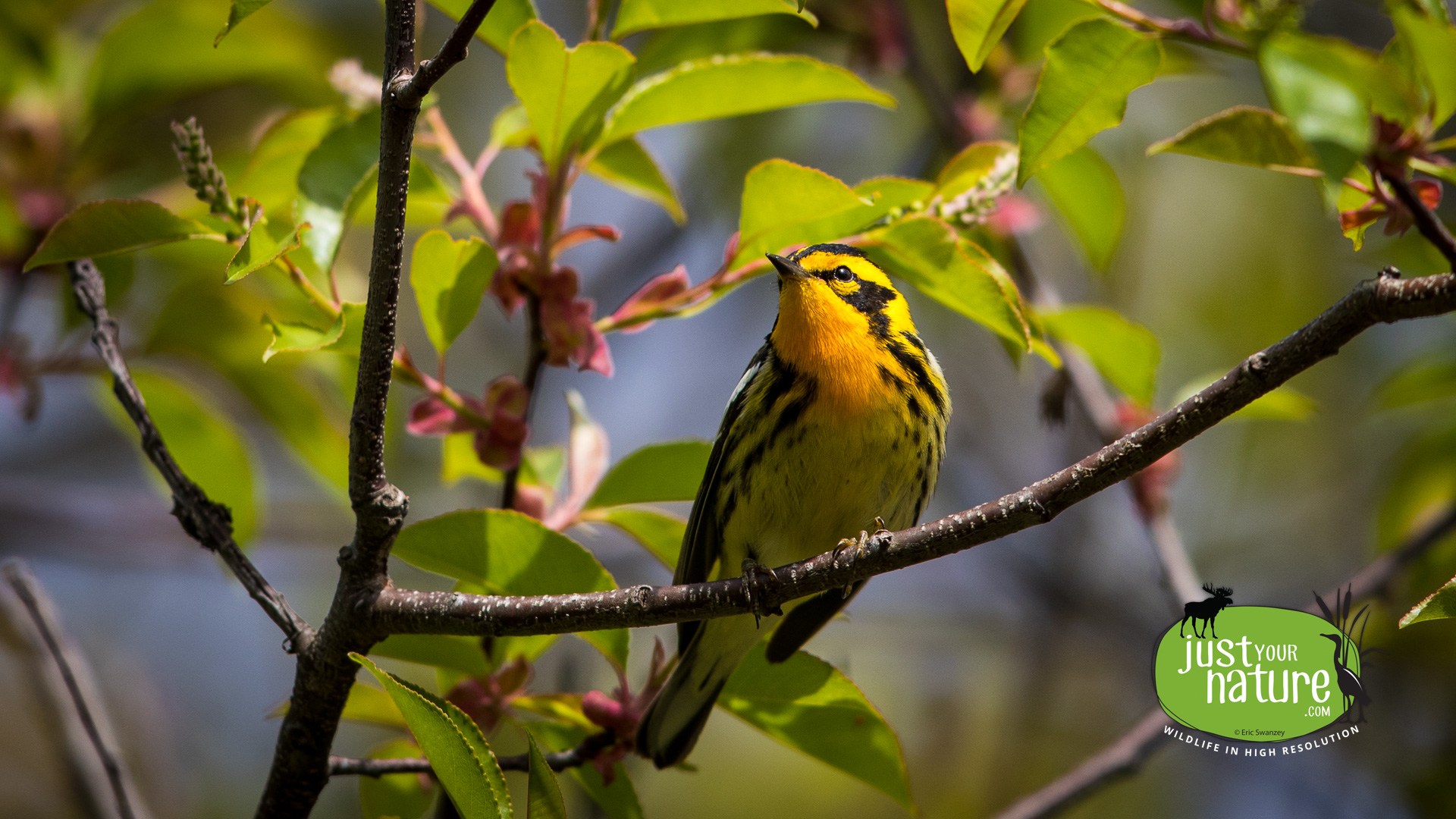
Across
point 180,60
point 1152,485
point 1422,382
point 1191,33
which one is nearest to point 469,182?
point 180,60

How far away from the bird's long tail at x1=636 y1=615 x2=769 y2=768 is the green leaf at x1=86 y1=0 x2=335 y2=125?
6.82 feet

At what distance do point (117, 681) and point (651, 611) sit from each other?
5.34 m

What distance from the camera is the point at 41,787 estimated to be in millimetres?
5742

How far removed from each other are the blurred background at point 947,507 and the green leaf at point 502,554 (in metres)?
2.21

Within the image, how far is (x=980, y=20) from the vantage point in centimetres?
183

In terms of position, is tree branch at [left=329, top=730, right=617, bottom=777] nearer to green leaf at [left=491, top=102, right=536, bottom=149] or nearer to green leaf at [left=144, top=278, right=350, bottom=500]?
green leaf at [left=144, top=278, right=350, bottom=500]

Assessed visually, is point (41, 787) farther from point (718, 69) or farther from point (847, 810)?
point (718, 69)

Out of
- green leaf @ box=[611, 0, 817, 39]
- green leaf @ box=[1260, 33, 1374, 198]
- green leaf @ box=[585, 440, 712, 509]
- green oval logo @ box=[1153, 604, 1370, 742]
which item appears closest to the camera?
green leaf @ box=[1260, 33, 1374, 198]

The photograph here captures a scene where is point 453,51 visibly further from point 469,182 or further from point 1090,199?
point 1090,199

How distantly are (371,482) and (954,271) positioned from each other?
1.10 metres

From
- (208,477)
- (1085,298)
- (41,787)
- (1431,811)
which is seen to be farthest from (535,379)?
(41,787)

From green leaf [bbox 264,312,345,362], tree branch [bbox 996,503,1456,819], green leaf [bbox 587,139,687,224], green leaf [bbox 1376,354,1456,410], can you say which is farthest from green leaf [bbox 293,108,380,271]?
green leaf [bbox 1376,354,1456,410]

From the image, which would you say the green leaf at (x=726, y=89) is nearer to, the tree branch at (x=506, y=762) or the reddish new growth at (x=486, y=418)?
the reddish new growth at (x=486, y=418)

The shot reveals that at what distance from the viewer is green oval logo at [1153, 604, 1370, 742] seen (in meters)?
2.62
